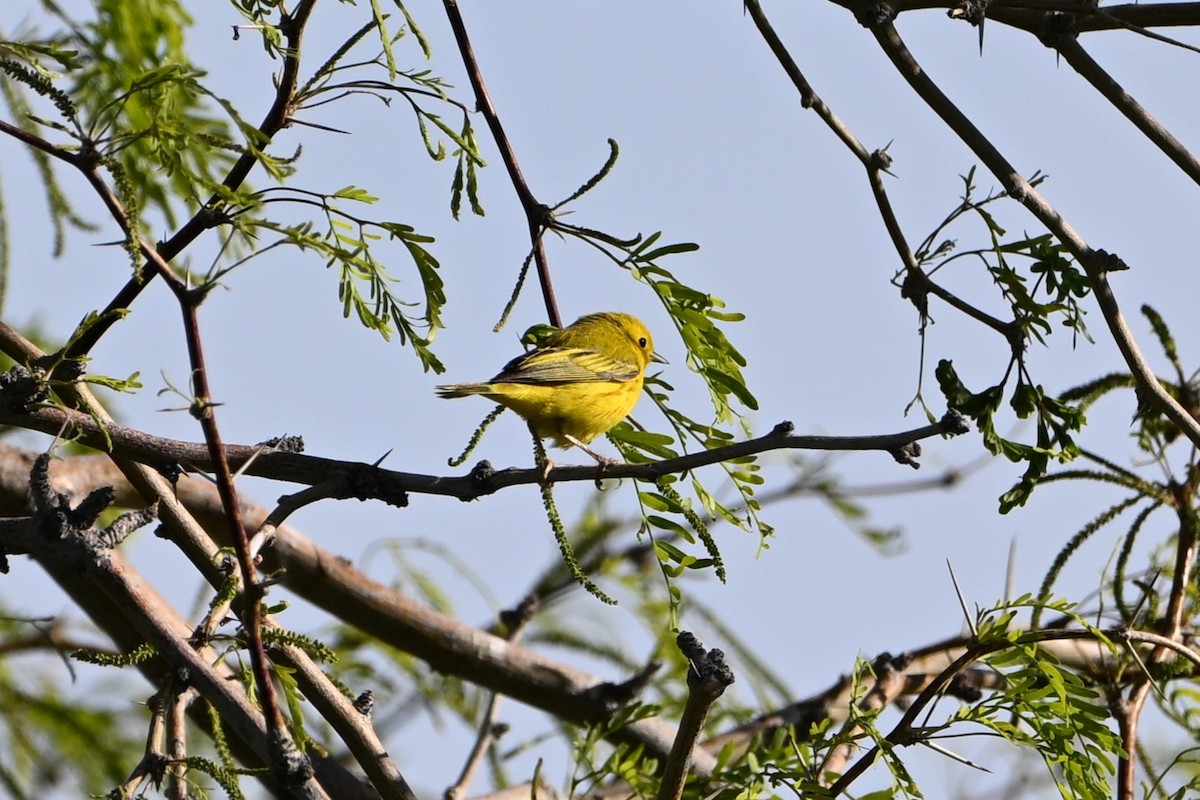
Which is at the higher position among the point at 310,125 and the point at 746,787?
the point at 310,125

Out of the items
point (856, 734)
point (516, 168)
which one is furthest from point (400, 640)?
point (856, 734)

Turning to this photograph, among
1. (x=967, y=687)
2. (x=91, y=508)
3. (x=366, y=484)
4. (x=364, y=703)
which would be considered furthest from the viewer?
(x=967, y=687)

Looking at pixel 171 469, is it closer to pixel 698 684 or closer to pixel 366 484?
pixel 366 484

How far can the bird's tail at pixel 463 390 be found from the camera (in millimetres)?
4215

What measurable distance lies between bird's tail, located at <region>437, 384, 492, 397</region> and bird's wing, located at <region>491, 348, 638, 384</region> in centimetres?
9

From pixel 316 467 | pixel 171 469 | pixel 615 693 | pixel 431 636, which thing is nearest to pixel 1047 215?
pixel 316 467

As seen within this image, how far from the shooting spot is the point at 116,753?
405 cm

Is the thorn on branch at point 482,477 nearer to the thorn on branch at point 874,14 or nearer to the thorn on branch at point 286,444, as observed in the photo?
the thorn on branch at point 286,444

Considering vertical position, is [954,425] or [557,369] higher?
[557,369]

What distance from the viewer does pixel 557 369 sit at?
4723mm

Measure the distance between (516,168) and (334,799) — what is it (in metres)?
1.74

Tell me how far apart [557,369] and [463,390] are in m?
0.54

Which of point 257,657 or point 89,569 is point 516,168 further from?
point 257,657

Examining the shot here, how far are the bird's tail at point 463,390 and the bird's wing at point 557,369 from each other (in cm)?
9
